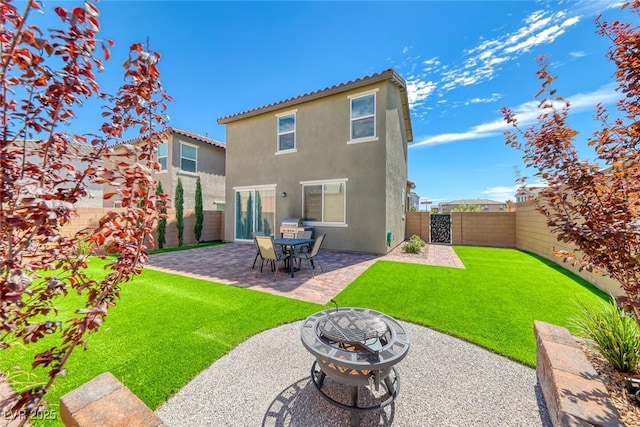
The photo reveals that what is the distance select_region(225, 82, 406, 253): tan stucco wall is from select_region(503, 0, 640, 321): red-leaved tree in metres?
7.53

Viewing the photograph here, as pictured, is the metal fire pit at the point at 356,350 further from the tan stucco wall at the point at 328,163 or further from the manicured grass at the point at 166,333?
the tan stucco wall at the point at 328,163

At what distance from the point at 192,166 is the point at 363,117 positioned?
1185 centimetres

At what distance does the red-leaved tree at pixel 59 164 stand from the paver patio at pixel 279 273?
416 cm

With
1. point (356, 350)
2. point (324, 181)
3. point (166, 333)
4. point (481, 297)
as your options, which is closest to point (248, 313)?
point (166, 333)

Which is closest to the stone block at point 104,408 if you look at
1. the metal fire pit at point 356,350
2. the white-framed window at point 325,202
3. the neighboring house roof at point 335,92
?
the metal fire pit at point 356,350

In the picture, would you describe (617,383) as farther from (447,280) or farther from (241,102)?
(241,102)

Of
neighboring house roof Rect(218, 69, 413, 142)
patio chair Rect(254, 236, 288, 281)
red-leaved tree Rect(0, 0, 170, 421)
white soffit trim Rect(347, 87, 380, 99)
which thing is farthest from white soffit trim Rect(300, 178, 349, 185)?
red-leaved tree Rect(0, 0, 170, 421)

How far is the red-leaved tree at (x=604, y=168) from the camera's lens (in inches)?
78.6

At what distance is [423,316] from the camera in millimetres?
4543

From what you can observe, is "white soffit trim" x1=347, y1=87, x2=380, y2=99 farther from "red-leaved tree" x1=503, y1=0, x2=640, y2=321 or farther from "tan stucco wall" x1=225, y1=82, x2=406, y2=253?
"red-leaved tree" x1=503, y1=0, x2=640, y2=321

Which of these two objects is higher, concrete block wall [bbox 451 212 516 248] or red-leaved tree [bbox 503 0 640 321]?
red-leaved tree [bbox 503 0 640 321]

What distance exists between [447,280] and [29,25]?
26.2 feet

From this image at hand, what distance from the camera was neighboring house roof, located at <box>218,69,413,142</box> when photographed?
31.9ft

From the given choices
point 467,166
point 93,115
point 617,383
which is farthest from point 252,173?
point 467,166
